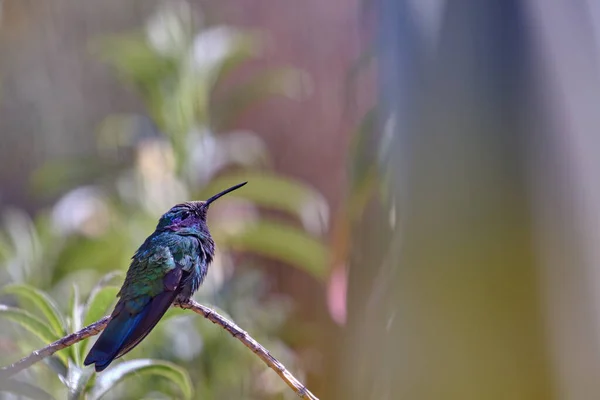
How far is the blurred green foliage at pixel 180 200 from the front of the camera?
26.7 inches

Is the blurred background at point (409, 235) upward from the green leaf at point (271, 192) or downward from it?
upward

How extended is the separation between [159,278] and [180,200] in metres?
0.41

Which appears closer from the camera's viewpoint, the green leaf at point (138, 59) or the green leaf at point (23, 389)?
the green leaf at point (23, 389)

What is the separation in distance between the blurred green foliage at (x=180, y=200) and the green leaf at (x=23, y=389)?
0.47ft

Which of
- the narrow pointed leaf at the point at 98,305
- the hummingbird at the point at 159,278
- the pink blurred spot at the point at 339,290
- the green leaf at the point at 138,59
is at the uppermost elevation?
the hummingbird at the point at 159,278

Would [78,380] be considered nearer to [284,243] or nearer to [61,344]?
[61,344]

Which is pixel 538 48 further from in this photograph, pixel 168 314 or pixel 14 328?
pixel 14 328

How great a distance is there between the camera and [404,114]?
436 millimetres

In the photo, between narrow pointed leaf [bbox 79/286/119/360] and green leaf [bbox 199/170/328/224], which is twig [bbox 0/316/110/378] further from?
green leaf [bbox 199/170/328/224]

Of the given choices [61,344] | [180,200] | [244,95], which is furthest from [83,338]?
[244,95]

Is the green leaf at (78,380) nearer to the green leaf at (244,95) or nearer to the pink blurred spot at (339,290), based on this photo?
the pink blurred spot at (339,290)

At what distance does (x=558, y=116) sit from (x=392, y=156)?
0.11 m

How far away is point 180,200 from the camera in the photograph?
0.76 metres

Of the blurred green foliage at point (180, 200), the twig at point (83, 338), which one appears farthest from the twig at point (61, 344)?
the blurred green foliage at point (180, 200)
